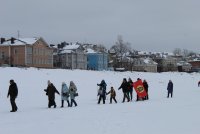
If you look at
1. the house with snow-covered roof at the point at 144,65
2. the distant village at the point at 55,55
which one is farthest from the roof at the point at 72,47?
the house with snow-covered roof at the point at 144,65

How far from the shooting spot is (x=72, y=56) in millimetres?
136250

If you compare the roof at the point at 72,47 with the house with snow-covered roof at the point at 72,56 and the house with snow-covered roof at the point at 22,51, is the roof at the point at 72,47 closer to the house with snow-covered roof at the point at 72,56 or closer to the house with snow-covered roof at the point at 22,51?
the house with snow-covered roof at the point at 72,56

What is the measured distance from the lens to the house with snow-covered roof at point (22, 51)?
10725 centimetres

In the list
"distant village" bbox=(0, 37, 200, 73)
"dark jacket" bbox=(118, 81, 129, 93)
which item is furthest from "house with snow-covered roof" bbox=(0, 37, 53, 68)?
"dark jacket" bbox=(118, 81, 129, 93)

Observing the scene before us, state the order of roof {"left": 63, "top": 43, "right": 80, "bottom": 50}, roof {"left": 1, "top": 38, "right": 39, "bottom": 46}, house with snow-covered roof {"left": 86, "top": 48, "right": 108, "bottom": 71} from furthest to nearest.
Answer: house with snow-covered roof {"left": 86, "top": 48, "right": 108, "bottom": 71}, roof {"left": 63, "top": 43, "right": 80, "bottom": 50}, roof {"left": 1, "top": 38, "right": 39, "bottom": 46}

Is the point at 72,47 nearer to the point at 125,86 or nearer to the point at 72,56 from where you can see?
the point at 72,56

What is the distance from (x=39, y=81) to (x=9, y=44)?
222ft

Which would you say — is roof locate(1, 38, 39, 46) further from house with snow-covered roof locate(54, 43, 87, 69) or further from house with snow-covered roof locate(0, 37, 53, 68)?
house with snow-covered roof locate(54, 43, 87, 69)

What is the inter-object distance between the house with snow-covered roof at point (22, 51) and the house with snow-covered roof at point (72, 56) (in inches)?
829

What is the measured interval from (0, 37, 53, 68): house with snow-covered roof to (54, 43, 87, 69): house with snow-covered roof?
21044mm

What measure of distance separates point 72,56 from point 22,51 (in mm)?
30806

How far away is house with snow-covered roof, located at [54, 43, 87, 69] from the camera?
13625 centimetres

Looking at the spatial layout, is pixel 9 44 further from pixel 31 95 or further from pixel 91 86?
pixel 31 95

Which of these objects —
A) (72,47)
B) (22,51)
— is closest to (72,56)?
(72,47)
